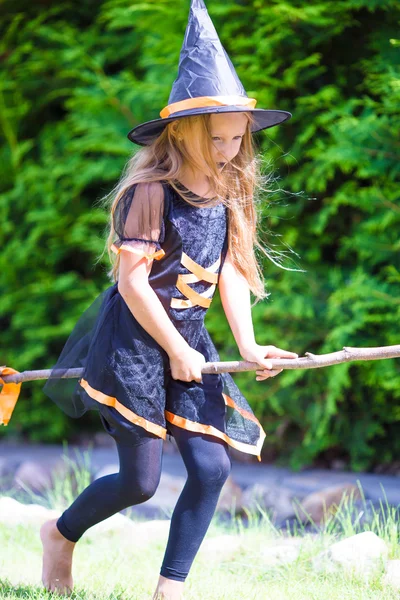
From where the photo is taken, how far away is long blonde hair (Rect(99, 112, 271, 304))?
2.26 meters

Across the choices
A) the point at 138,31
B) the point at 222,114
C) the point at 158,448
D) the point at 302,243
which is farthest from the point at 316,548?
the point at 138,31

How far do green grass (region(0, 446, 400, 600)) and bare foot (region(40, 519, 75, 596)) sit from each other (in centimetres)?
4

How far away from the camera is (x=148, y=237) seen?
86.7 inches

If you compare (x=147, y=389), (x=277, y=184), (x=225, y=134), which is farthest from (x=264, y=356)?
(x=277, y=184)

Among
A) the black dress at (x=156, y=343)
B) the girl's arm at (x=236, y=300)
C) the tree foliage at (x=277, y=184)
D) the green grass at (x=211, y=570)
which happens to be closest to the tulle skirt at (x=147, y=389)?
the black dress at (x=156, y=343)

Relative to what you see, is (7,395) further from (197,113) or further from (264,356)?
(197,113)

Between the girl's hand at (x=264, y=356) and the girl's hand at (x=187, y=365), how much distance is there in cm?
15

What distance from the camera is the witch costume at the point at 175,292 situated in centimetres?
221

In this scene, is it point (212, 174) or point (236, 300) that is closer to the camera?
point (212, 174)

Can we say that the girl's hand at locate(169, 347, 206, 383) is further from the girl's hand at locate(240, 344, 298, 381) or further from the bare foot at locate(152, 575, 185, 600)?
the bare foot at locate(152, 575, 185, 600)

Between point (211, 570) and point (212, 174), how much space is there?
1429 millimetres

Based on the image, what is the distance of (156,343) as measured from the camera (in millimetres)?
2250

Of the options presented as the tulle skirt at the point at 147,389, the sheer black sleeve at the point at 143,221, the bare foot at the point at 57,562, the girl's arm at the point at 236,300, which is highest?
the sheer black sleeve at the point at 143,221

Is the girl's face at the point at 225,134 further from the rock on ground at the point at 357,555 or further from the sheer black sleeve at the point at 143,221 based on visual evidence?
the rock on ground at the point at 357,555
